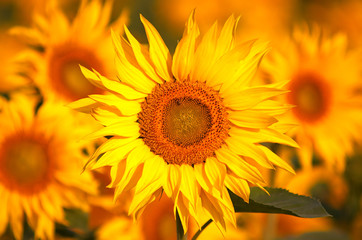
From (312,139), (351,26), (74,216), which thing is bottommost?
(74,216)

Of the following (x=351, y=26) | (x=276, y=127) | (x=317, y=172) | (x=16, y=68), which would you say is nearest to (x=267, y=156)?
(x=276, y=127)

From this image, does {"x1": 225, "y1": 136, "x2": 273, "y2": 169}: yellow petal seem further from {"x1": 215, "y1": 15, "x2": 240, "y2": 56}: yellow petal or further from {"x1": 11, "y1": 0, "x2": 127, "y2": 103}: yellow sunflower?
{"x1": 11, "y1": 0, "x2": 127, "y2": 103}: yellow sunflower

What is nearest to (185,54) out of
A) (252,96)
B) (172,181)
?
(252,96)

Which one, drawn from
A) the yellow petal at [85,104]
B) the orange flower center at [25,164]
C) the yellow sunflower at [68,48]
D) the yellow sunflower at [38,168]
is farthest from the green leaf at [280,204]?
the yellow sunflower at [68,48]

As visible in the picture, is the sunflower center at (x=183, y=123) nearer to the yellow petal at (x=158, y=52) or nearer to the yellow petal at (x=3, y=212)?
the yellow petal at (x=158, y=52)

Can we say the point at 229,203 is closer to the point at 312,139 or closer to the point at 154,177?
the point at 154,177

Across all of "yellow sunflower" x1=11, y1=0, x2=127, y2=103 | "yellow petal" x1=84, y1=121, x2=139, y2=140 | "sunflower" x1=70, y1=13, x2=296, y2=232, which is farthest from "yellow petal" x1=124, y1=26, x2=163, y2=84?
"yellow sunflower" x1=11, y1=0, x2=127, y2=103
